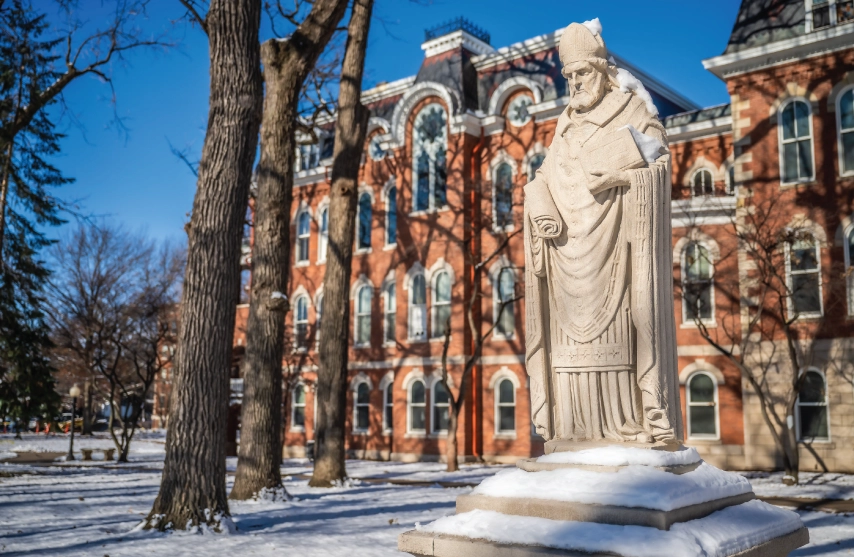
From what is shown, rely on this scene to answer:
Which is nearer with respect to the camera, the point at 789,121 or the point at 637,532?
the point at 637,532

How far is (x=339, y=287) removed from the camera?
1627 cm

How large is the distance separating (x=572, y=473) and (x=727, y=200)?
1794 cm

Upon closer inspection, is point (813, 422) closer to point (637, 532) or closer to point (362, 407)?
point (362, 407)

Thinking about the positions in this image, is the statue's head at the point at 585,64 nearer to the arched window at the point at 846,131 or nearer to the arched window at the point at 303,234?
the arched window at the point at 846,131

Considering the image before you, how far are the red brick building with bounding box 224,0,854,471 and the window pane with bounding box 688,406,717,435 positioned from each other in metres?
0.05

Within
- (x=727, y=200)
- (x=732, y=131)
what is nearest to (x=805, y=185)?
(x=727, y=200)

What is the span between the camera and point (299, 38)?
42.3 ft

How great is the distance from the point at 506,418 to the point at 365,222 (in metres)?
9.54

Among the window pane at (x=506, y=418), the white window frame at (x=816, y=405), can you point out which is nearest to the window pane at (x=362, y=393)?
the window pane at (x=506, y=418)

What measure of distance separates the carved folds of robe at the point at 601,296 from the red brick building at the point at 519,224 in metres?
14.5

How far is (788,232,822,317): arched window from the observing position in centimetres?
1945

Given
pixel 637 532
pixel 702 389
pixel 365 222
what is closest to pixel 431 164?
pixel 365 222

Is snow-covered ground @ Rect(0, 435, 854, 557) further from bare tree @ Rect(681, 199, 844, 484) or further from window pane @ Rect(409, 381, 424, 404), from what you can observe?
window pane @ Rect(409, 381, 424, 404)

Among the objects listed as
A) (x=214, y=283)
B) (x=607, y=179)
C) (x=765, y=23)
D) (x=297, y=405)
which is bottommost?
(x=297, y=405)
